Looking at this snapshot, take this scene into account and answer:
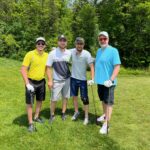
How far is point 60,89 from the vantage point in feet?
24.2

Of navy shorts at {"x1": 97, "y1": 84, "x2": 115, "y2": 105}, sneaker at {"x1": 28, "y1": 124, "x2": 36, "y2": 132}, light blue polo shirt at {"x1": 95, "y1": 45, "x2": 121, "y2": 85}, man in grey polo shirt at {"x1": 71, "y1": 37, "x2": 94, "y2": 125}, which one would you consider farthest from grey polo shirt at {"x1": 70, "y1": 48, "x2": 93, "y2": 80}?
sneaker at {"x1": 28, "y1": 124, "x2": 36, "y2": 132}

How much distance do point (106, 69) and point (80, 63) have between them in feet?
2.21

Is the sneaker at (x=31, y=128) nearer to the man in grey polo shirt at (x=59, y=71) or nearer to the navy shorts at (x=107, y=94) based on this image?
the man in grey polo shirt at (x=59, y=71)

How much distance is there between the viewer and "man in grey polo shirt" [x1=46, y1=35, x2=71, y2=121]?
7.10 m

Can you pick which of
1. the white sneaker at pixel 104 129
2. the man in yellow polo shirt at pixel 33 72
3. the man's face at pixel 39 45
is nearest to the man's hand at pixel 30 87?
the man in yellow polo shirt at pixel 33 72

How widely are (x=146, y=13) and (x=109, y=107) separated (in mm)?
21827

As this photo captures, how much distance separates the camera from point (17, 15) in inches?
1155

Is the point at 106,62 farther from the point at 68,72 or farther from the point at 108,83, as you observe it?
the point at 68,72

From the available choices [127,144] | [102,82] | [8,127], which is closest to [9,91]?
[8,127]

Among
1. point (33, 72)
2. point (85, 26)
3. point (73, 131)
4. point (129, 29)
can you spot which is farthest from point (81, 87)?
point (129, 29)

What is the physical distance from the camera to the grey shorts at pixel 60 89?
7324 mm

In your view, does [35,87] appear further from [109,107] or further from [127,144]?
[127,144]

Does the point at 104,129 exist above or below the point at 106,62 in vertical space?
below

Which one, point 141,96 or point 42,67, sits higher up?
point 42,67
